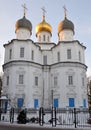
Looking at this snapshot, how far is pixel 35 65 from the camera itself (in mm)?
37719

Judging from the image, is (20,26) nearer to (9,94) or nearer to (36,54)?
(36,54)

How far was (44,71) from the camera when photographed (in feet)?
128

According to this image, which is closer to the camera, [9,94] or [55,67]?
[9,94]

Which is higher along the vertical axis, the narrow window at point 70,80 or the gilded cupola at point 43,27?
the gilded cupola at point 43,27

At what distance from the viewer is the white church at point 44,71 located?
34875 millimetres

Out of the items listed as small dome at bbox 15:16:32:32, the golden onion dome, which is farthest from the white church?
the golden onion dome

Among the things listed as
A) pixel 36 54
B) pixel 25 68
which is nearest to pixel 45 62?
pixel 36 54

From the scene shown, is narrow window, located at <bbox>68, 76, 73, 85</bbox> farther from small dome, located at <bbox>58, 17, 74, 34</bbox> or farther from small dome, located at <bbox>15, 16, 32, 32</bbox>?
small dome, located at <bbox>15, 16, 32, 32</bbox>

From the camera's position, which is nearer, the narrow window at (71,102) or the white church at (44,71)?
the narrow window at (71,102)

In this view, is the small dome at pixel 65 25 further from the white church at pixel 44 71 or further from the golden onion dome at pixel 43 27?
the golden onion dome at pixel 43 27

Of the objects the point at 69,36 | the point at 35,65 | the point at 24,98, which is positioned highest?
the point at 69,36

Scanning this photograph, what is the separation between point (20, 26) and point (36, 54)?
21.6ft

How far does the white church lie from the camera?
114 ft

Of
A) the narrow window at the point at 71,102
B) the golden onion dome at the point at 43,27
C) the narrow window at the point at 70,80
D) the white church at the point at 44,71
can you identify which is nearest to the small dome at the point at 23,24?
the white church at the point at 44,71
